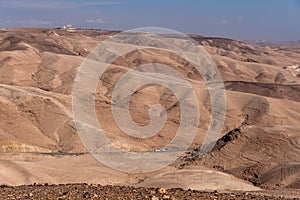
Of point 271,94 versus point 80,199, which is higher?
point 80,199

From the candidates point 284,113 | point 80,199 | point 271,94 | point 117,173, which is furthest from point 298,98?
point 80,199

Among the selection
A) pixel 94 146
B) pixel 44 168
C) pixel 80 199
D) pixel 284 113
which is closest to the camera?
pixel 80 199

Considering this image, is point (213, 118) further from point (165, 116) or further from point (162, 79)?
point (162, 79)

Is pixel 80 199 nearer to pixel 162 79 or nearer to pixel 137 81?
pixel 137 81

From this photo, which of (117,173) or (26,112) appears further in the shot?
(26,112)

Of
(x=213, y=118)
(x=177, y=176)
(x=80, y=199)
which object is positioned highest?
(x=80, y=199)

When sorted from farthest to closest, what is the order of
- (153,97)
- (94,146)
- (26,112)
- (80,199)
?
(153,97), (26,112), (94,146), (80,199)
